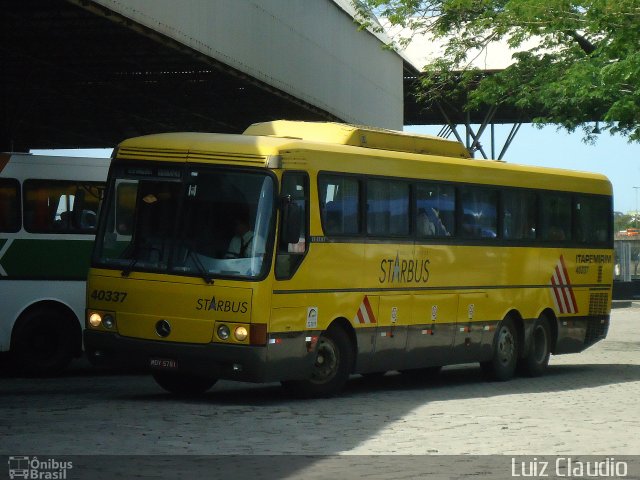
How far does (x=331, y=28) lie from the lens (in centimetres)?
3534

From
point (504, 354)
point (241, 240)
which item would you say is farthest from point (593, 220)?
point (241, 240)

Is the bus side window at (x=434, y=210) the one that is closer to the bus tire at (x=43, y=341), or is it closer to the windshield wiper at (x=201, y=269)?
the windshield wiper at (x=201, y=269)

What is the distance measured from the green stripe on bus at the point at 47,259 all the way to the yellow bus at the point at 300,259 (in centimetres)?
359

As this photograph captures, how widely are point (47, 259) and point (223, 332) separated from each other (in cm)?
545

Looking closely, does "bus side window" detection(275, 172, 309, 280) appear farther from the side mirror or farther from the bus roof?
the bus roof

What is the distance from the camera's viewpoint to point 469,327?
62.6 feet

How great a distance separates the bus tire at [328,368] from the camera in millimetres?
15938

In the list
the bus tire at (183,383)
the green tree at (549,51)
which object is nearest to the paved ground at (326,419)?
the bus tire at (183,383)

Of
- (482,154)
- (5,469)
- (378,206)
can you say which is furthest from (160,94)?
(482,154)

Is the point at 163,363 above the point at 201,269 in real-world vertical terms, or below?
below

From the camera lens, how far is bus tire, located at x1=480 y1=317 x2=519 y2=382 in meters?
20.0

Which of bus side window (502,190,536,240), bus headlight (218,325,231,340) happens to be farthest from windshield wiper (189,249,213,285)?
bus side window (502,190,536,240)

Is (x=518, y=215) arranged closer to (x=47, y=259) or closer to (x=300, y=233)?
(x=300, y=233)

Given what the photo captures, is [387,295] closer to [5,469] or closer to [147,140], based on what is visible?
[147,140]
